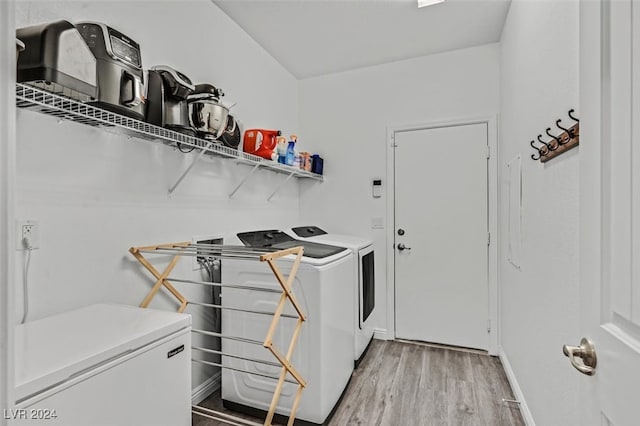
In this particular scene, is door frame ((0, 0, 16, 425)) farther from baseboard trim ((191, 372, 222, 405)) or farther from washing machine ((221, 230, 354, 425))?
baseboard trim ((191, 372, 222, 405))

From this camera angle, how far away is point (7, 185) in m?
0.47

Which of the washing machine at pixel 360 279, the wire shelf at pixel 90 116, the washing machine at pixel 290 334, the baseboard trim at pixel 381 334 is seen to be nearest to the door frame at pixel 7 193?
the wire shelf at pixel 90 116

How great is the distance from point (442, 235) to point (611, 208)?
8.48ft

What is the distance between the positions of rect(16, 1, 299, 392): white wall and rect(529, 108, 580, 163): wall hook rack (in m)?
1.95

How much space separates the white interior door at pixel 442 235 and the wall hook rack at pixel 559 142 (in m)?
1.32

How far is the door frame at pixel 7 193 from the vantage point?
18.2 inches

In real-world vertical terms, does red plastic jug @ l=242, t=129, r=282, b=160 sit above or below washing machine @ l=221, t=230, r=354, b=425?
above

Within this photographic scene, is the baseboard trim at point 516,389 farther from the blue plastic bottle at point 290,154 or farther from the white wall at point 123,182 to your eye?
the blue plastic bottle at point 290,154

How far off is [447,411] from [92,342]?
6.67 ft

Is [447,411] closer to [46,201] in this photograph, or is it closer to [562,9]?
[562,9]

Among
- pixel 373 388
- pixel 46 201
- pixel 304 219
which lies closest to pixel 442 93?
pixel 304 219

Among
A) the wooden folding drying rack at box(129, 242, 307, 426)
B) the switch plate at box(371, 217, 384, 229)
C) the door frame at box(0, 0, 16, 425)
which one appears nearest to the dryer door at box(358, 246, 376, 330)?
the switch plate at box(371, 217, 384, 229)

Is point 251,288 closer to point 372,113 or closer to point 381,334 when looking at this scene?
point 381,334

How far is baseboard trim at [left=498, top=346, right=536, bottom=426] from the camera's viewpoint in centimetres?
191
